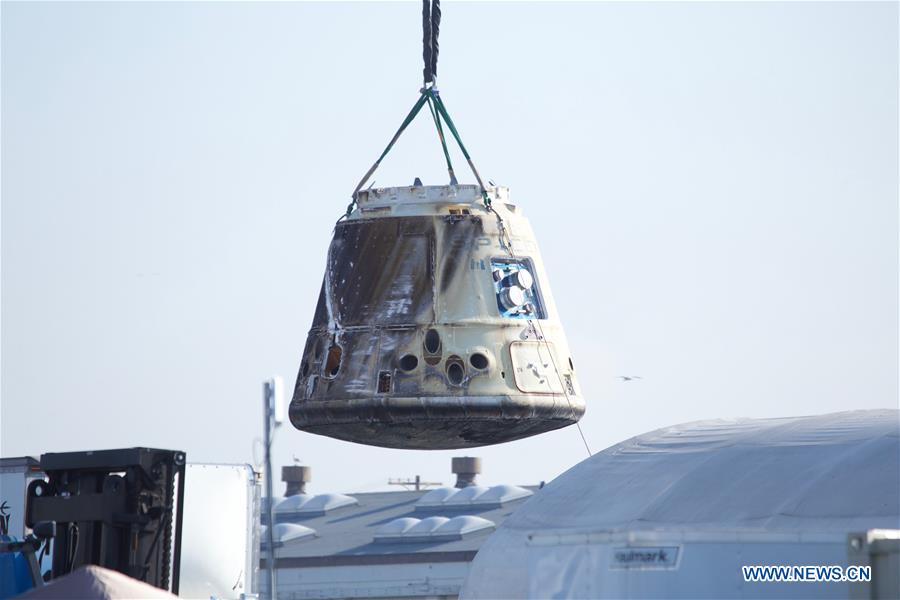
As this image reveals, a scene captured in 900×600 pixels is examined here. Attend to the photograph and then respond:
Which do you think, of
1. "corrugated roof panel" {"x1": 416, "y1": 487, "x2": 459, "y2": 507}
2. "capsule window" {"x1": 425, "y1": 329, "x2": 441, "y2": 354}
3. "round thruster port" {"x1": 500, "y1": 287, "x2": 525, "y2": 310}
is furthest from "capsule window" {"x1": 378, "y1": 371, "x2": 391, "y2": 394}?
"corrugated roof panel" {"x1": 416, "y1": 487, "x2": 459, "y2": 507}

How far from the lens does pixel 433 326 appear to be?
91.6ft

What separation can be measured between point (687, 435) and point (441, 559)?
35639 millimetres

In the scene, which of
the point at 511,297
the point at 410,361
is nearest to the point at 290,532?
the point at 511,297

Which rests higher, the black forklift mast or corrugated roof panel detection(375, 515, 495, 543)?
corrugated roof panel detection(375, 515, 495, 543)

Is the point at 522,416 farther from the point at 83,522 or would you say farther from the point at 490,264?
the point at 83,522

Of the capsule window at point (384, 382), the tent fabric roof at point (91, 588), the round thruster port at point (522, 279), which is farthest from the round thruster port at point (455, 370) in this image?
the tent fabric roof at point (91, 588)

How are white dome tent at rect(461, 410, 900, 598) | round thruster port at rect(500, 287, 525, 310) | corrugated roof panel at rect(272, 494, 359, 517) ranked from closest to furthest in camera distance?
white dome tent at rect(461, 410, 900, 598)
round thruster port at rect(500, 287, 525, 310)
corrugated roof panel at rect(272, 494, 359, 517)

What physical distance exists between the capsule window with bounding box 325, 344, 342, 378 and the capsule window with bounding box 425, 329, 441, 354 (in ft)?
5.17

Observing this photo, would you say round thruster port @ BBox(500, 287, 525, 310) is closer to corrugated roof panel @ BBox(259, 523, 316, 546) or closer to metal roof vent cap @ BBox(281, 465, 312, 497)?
corrugated roof panel @ BBox(259, 523, 316, 546)

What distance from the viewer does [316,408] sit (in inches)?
1130

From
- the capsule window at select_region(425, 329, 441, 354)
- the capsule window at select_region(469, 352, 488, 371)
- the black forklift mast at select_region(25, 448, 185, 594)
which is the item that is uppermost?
the capsule window at select_region(425, 329, 441, 354)

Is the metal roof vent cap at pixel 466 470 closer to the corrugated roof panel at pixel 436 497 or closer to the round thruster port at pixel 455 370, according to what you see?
the corrugated roof panel at pixel 436 497

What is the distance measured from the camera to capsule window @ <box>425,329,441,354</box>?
27.9m

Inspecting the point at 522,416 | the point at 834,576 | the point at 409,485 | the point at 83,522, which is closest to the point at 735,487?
the point at 522,416
